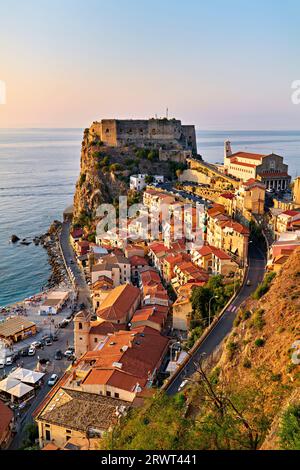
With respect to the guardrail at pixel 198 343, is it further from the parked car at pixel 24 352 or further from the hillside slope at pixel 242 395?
the parked car at pixel 24 352

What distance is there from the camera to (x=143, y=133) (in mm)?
50219

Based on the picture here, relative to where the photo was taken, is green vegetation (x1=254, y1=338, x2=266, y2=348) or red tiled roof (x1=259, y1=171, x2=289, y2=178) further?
red tiled roof (x1=259, y1=171, x2=289, y2=178)

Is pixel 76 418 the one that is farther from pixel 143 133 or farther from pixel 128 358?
pixel 143 133

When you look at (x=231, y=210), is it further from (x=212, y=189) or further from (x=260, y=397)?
(x=260, y=397)

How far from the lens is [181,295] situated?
2269 cm

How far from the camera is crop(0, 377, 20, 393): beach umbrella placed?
17656 mm

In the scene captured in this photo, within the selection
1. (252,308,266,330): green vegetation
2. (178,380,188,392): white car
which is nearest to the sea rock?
(178,380,188,392): white car

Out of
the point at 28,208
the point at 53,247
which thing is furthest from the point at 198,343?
the point at 28,208

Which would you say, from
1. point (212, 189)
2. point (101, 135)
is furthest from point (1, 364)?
point (101, 135)

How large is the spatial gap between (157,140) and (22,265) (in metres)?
22.6

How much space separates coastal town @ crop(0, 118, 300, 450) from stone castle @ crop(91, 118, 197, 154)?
668 centimetres

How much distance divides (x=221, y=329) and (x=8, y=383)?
29.3 feet

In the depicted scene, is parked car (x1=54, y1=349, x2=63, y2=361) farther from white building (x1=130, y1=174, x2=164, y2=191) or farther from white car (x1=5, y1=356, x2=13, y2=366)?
white building (x1=130, y1=174, x2=164, y2=191)

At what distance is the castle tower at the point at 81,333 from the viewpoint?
19578 mm
